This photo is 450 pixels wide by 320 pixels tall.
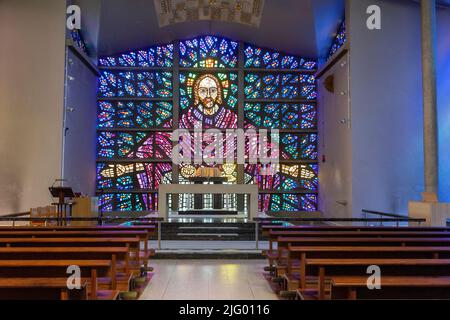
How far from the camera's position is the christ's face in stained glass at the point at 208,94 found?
1341cm

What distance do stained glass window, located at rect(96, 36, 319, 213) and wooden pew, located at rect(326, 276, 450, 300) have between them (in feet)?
33.9

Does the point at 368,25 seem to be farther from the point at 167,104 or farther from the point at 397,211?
the point at 167,104

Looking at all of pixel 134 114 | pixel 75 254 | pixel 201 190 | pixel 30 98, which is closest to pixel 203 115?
pixel 134 114

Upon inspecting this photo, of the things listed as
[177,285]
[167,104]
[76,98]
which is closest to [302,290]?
[177,285]

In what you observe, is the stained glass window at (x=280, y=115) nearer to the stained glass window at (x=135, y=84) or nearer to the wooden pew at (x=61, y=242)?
the stained glass window at (x=135, y=84)

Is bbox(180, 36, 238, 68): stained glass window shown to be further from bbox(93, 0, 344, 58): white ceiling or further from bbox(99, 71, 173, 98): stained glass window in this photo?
bbox(99, 71, 173, 98): stained glass window

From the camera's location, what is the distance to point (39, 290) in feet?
8.20

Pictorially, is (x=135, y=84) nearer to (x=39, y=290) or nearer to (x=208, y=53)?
(x=208, y=53)

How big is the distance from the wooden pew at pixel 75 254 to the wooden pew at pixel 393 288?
1.70 meters

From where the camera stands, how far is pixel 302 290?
3160 mm

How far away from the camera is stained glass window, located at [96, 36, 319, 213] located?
512 inches

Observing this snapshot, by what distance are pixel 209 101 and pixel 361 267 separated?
35.5 feet

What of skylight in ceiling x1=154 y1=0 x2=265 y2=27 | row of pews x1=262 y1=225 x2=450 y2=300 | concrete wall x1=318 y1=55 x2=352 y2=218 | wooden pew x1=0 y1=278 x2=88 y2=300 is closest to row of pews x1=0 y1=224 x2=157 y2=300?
wooden pew x1=0 y1=278 x2=88 y2=300
